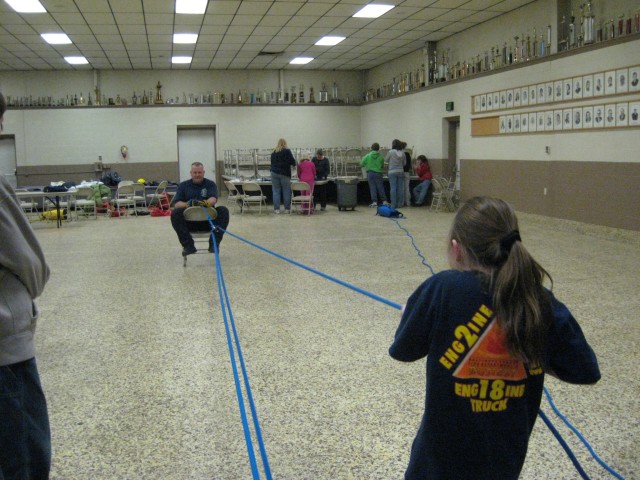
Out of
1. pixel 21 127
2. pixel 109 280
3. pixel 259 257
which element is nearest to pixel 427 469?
pixel 109 280

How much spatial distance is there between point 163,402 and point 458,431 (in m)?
2.27

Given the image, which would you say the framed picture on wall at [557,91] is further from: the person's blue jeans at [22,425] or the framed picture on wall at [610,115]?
the person's blue jeans at [22,425]

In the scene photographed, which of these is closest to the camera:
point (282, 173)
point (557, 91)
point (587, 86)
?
point (587, 86)

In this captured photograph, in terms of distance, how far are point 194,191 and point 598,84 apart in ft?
19.0

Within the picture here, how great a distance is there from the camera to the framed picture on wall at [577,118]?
32.3 feet

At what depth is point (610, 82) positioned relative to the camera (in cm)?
911

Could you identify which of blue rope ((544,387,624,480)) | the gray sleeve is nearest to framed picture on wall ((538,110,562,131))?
blue rope ((544,387,624,480))

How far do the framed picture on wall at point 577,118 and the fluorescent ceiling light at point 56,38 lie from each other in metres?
9.75

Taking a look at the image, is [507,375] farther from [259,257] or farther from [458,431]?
[259,257]

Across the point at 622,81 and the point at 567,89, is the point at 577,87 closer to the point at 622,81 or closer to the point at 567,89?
the point at 567,89

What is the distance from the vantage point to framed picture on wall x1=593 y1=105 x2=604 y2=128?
936cm

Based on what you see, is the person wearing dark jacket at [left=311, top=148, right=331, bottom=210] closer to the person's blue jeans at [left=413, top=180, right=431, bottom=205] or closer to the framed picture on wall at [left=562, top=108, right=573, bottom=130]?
the person's blue jeans at [left=413, top=180, right=431, bottom=205]

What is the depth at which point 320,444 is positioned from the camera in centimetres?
290

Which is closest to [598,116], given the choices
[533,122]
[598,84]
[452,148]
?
[598,84]
